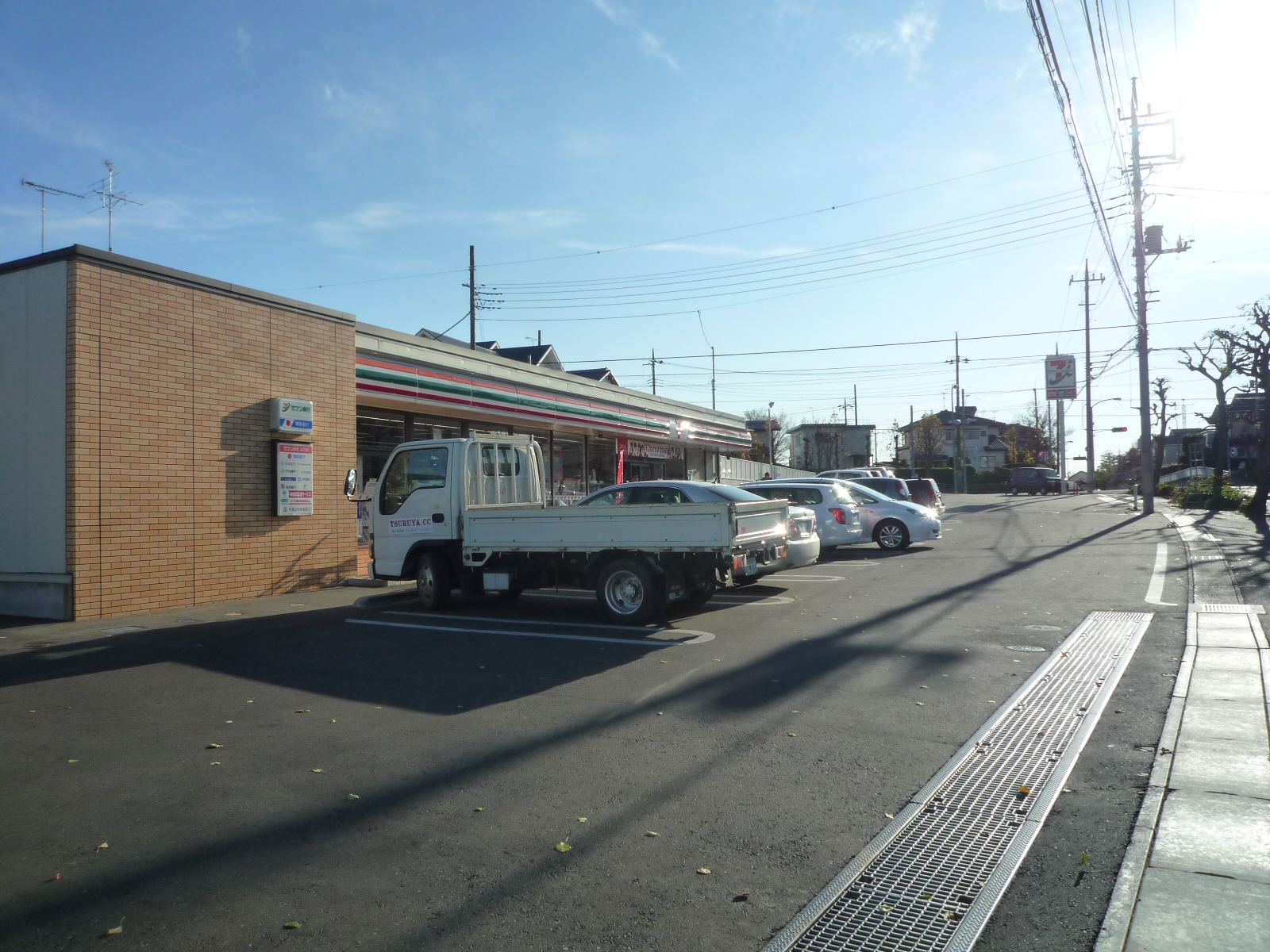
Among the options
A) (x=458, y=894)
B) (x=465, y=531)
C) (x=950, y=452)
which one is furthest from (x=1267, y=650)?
(x=950, y=452)

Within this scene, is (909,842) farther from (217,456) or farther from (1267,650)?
(217,456)

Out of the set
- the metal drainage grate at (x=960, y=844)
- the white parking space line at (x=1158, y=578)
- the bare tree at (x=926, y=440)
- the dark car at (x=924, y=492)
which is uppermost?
the bare tree at (x=926, y=440)

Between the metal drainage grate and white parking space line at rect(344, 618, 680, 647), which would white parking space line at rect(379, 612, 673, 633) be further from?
the metal drainage grate

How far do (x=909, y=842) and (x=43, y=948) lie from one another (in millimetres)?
3548

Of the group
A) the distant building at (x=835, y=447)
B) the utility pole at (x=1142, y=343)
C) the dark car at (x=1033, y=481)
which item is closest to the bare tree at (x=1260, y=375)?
the utility pole at (x=1142, y=343)

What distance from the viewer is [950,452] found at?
Result: 10500cm

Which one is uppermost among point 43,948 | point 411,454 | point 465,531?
point 411,454

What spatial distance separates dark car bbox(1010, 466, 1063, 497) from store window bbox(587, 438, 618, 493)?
3838 cm

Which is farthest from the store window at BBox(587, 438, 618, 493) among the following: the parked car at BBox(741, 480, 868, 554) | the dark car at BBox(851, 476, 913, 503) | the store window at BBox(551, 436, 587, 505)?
the parked car at BBox(741, 480, 868, 554)

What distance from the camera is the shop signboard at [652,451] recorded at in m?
27.4

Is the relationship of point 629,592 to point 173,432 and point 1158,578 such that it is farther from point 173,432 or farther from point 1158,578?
point 1158,578

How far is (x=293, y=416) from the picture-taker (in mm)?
14156

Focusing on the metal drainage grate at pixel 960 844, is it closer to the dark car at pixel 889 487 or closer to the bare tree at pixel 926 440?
the dark car at pixel 889 487

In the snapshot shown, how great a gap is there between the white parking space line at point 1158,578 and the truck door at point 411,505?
901 centimetres
